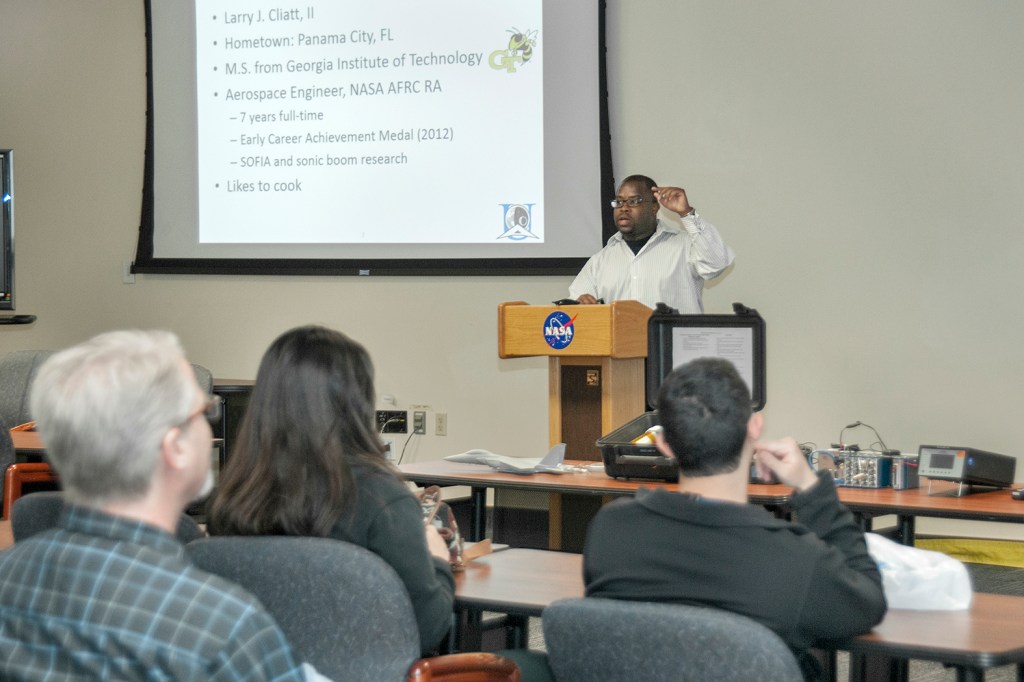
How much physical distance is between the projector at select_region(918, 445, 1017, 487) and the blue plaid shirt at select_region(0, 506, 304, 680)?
2231 mm

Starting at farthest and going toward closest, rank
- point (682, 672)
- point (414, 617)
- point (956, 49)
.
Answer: point (956, 49) → point (414, 617) → point (682, 672)

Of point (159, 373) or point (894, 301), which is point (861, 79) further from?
point (159, 373)

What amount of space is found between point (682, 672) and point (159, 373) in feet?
2.49

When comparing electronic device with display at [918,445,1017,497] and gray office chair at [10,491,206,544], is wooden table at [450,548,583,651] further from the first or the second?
electronic device with display at [918,445,1017,497]

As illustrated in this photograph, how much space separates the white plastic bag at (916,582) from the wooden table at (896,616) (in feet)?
0.06

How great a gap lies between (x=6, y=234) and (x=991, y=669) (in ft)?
17.0

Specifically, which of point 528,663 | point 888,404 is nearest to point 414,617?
point 528,663

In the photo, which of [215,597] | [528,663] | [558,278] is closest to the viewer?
[215,597]

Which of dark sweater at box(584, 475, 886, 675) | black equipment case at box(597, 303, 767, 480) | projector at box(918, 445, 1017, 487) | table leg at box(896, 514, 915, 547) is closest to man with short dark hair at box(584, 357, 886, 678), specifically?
dark sweater at box(584, 475, 886, 675)

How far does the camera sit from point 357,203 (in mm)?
5879

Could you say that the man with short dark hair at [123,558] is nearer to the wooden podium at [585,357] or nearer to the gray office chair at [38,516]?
the gray office chair at [38,516]

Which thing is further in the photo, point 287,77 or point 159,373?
point 287,77

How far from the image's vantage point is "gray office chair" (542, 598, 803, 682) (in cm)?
144

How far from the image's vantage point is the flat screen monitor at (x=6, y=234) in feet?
20.1
